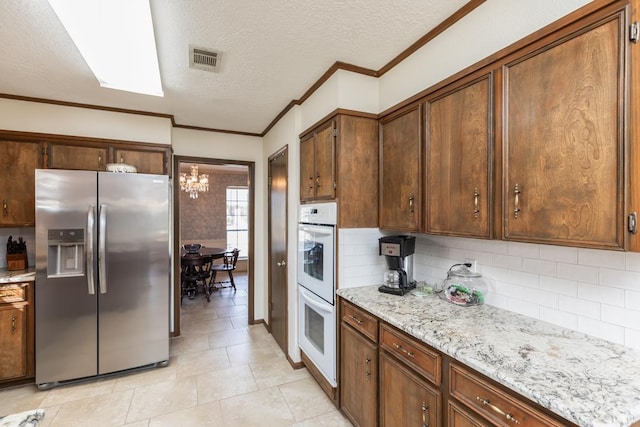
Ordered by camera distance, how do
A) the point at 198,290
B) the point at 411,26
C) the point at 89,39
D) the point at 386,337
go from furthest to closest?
the point at 198,290 < the point at 89,39 < the point at 411,26 < the point at 386,337

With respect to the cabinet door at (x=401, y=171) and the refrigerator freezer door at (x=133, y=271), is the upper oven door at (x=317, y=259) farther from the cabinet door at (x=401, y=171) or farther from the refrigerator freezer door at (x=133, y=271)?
the refrigerator freezer door at (x=133, y=271)

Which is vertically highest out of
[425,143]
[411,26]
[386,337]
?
[411,26]

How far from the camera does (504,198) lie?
1.39 m

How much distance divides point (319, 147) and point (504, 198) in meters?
1.50

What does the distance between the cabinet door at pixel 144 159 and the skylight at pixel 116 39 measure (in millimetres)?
743

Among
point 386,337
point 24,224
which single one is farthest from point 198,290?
point 386,337

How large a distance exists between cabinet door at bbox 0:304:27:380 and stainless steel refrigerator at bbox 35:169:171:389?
0.17 meters

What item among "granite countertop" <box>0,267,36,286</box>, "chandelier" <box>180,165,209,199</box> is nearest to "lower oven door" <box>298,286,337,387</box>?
"granite countertop" <box>0,267,36,286</box>

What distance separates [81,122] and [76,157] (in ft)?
1.22

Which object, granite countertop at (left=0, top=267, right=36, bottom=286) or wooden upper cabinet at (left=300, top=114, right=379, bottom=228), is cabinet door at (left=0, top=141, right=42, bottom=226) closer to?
granite countertop at (left=0, top=267, right=36, bottom=286)

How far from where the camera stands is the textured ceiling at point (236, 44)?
167 centimetres

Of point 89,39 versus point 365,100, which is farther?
point 365,100

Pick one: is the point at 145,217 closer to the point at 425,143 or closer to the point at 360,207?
the point at 360,207

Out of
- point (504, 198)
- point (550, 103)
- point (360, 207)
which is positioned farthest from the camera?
point (360, 207)
